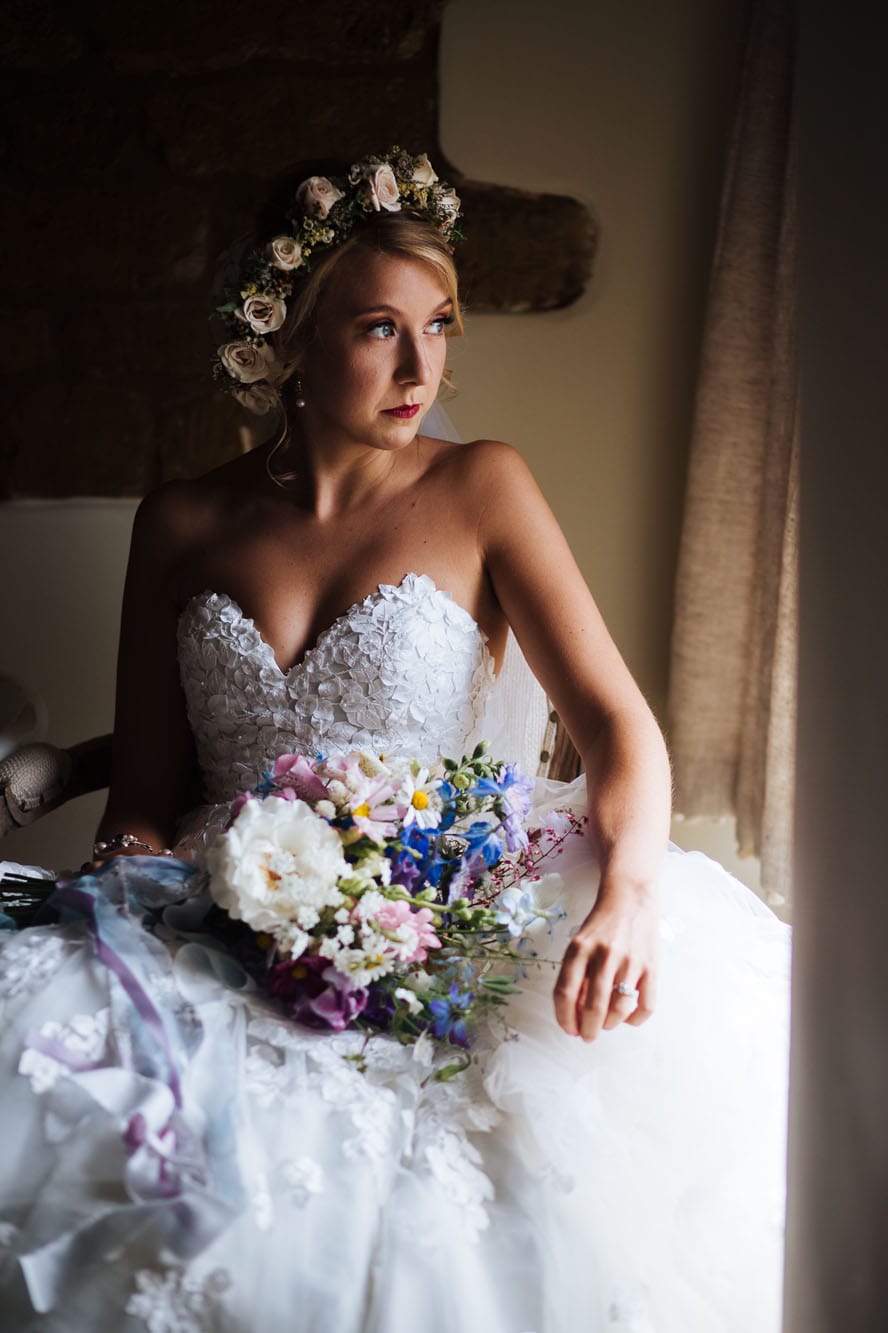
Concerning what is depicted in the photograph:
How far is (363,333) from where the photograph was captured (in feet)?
6.06

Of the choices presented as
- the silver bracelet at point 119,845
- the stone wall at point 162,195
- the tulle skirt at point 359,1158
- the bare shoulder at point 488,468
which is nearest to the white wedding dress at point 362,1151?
the tulle skirt at point 359,1158

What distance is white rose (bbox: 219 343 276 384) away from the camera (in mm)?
1968

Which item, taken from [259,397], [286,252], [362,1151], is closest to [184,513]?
[259,397]

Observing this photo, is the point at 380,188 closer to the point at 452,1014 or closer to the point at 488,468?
the point at 488,468

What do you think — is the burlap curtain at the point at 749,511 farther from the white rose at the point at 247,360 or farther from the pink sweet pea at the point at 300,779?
the pink sweet pea at the point at 300,779

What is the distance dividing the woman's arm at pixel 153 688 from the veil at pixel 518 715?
53 cm

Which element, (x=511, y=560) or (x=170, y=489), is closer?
(x=511, y=560)

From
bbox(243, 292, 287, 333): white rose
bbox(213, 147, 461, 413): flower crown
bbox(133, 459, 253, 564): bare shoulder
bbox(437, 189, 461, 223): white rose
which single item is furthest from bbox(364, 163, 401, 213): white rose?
bbox(133, 459, 253, 564): bare shoulder

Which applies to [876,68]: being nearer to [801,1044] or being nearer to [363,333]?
[801,1044]

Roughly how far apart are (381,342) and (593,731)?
2.20ft

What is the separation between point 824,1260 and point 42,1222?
671 mm

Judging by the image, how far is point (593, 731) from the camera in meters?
1.70

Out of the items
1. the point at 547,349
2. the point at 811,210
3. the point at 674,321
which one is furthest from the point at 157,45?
the point at 811,210

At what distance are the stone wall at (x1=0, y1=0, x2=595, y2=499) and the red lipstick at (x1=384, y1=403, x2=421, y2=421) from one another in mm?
853
